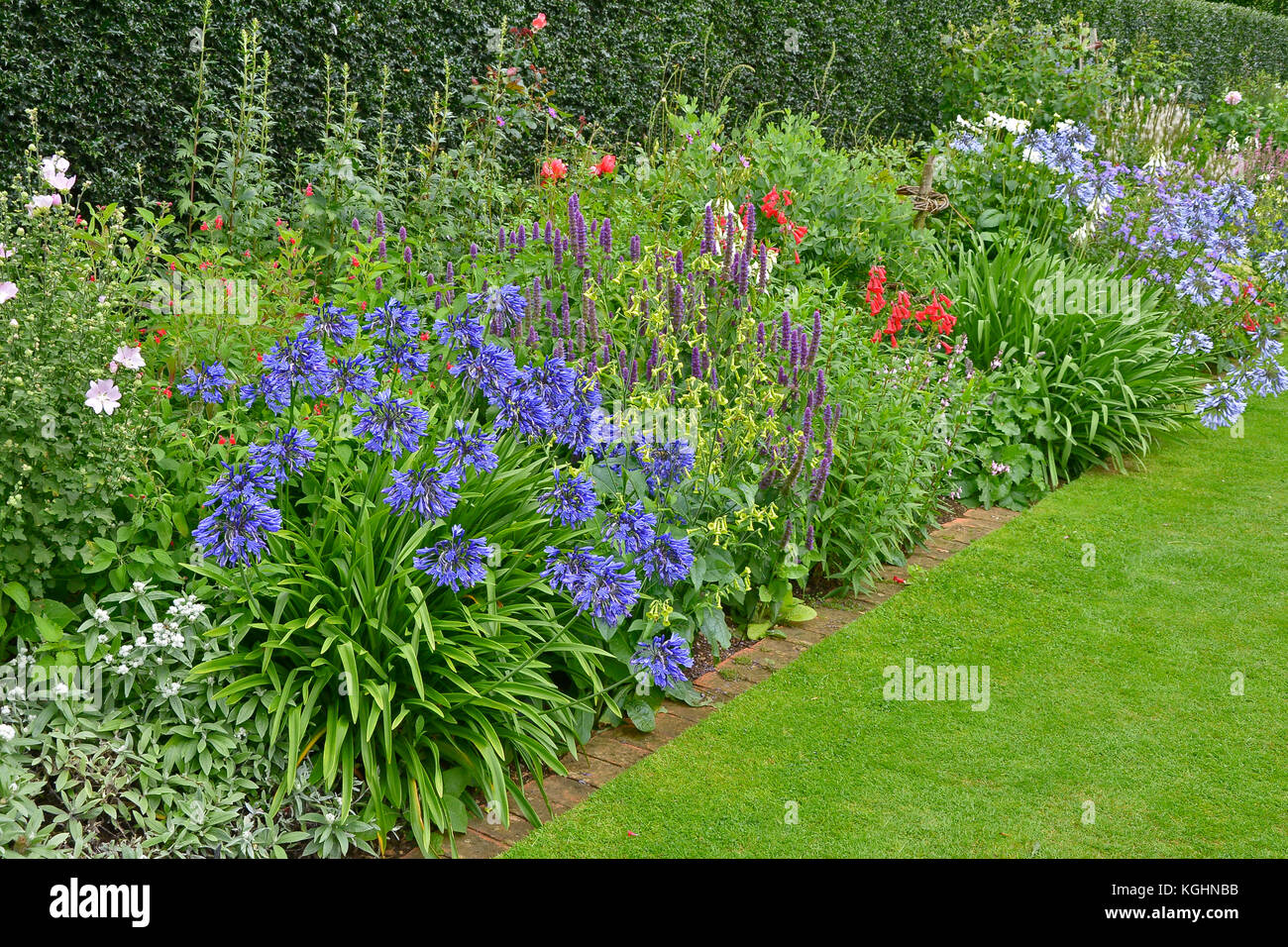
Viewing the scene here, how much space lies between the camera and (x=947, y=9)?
11203 millimetres

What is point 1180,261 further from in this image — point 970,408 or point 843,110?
point 843,110

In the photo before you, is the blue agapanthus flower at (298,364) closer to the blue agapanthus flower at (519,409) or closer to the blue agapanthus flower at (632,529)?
the blue agapanthus flower at (519,409)

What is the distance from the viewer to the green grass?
3.19 meters

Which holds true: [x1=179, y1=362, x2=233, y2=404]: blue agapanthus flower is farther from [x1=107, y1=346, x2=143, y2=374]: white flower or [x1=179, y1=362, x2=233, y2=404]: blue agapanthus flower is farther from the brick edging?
the brick edging

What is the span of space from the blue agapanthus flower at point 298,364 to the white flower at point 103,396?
1.31 ft

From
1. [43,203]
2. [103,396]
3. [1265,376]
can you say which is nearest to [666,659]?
[103,396]

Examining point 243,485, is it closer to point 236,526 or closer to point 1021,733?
point 236,526

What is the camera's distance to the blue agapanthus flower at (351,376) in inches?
122

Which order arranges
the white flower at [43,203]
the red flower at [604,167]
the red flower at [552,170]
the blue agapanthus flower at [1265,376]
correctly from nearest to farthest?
1. the white flower at [43,203]
2. the red flower at [552,170]
3. the red flower at [604,167]
4. the blue agapanthus flower at [1265,376]

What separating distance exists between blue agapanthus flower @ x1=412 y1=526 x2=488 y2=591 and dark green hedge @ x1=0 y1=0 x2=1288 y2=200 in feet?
10.9

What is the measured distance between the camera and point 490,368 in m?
3.23

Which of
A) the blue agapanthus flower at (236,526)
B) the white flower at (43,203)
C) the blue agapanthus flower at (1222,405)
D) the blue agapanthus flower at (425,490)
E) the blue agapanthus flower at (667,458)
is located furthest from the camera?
the blue agapanthus flower at (1222,405)

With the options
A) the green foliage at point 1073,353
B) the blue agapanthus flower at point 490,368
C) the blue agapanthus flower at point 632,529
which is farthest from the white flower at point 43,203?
the green foliage at point 1073,353
